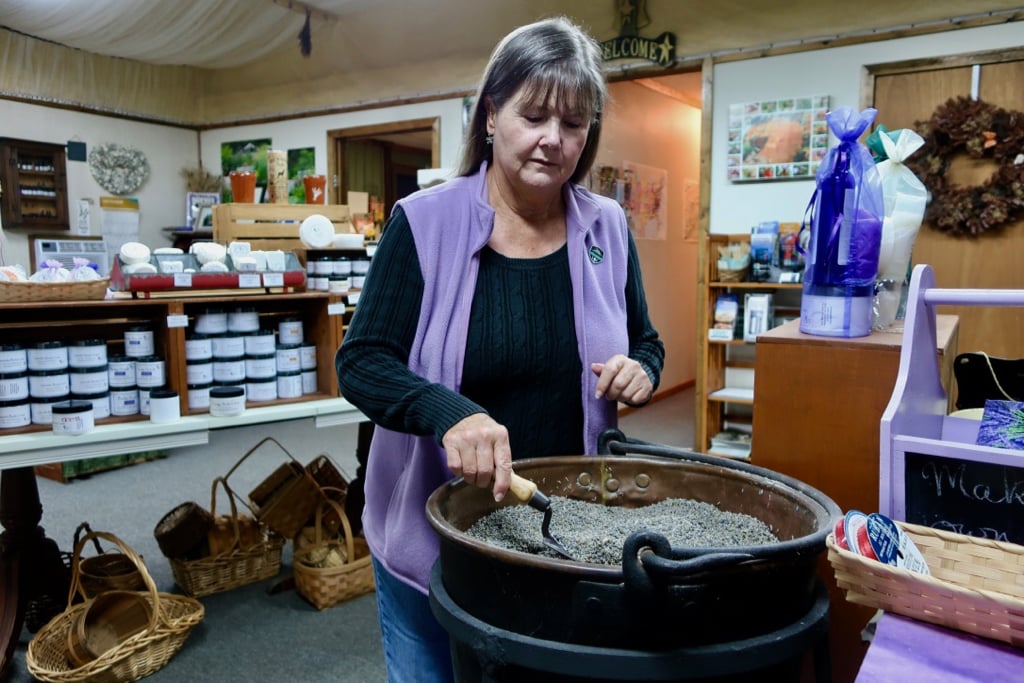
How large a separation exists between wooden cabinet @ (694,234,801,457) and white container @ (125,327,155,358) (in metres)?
3.14

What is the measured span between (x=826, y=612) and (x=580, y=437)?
1.66 feet

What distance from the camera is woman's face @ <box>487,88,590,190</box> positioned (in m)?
1.10

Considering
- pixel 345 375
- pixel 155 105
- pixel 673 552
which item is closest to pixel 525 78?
pixel 345 375

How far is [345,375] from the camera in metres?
1.08

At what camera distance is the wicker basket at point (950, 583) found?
0.72 m

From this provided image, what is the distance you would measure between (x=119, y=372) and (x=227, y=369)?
321mm

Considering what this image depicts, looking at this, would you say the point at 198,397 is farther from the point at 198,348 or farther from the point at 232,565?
the point at 232,565

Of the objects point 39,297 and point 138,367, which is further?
point 138,367

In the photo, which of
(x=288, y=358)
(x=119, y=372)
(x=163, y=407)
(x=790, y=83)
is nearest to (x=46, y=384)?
(x=119, y=372)

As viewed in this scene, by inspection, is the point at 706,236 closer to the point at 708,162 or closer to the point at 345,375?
the point at 708,162

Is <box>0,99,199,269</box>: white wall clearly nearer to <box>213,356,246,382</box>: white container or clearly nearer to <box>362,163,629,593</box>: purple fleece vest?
<box>213,356,246,382</box>: white container

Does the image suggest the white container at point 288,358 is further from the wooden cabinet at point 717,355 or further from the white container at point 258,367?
the wooden cabinet at point 717,355

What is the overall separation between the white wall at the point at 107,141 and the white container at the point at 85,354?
433 centimetres

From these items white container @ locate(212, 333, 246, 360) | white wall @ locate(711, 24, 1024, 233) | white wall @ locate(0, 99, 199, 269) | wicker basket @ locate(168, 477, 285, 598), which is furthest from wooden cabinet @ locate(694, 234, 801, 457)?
white wall @ locate(0, 99, 199, 269)
